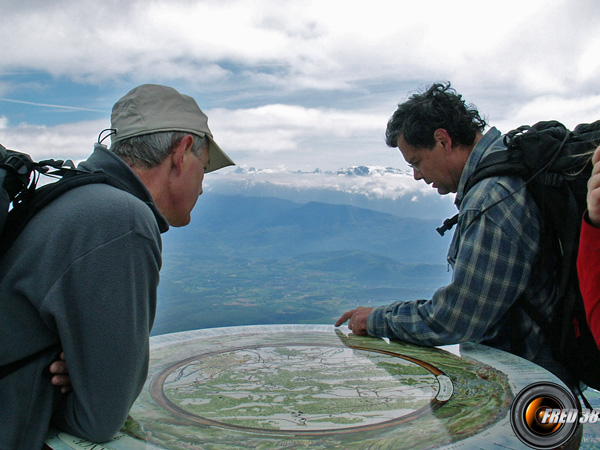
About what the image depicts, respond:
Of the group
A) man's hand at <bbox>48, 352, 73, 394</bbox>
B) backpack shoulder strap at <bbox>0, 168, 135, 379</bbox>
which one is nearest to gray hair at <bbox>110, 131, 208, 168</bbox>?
backpack shoulder strap at <bbox>0, 168, 135, 379</bbox>

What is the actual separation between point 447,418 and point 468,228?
1.30m

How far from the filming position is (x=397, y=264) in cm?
11219

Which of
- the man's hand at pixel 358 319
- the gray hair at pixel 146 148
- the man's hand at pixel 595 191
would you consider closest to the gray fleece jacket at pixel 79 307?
the gray hair at pixel 146 148

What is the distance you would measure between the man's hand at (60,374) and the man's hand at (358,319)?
7.89ft

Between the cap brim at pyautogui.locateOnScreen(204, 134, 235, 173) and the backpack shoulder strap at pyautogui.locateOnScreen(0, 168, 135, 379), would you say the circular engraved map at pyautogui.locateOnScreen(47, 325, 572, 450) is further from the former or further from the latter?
the cap brim at pyautogui.locateOnScreen(204, 134, 235, 173)

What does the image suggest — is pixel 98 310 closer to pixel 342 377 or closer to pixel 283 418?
pixel 283 418

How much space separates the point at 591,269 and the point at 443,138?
2.26 metres

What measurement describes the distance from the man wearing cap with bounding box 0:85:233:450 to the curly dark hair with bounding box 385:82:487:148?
9.47 feet

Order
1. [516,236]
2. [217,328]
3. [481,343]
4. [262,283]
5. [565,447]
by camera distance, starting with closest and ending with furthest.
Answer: [565,447] → [516,236] → [481,343] → [217,328] → [262,283]

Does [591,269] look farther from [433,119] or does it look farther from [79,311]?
[433,119]

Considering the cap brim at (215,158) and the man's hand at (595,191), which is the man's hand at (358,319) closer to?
the cap brim at (215,158)

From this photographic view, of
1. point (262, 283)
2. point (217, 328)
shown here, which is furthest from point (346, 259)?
point (217, 328)

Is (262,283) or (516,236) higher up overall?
(516,236)

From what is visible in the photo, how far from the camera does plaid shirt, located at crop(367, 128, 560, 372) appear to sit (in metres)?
3.11
